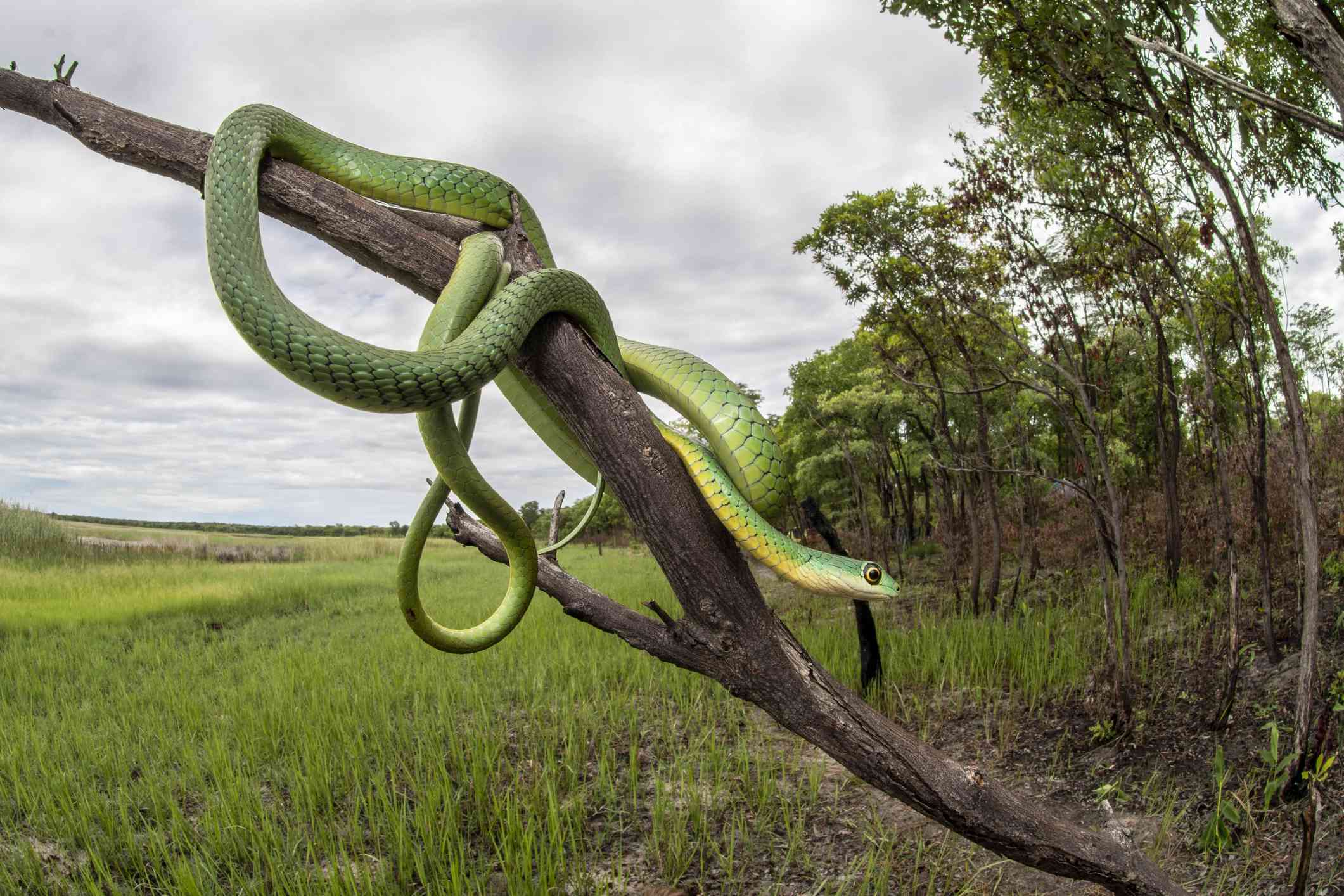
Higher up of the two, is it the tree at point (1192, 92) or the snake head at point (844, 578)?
the tree at point (1192, 92)

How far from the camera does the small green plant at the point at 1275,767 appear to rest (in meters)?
→ 5.01

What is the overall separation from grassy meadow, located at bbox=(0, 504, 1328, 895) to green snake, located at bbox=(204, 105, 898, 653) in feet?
7.74

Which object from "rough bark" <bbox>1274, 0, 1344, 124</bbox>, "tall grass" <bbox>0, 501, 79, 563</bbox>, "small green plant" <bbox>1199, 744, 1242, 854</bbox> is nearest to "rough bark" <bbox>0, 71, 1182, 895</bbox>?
"small green plant" <bbox>1199, 744, 1242, 854</bbox>

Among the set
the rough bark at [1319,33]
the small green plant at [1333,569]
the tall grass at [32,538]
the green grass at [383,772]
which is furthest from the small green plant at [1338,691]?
the tall grass at [32,538]

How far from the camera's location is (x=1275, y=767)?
5.20m

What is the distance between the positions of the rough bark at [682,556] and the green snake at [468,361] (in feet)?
0.29

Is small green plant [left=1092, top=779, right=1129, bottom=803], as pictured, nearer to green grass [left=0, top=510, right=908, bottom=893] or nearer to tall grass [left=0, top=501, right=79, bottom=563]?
green grass [left=0, top=510, right=908, bottom=893]

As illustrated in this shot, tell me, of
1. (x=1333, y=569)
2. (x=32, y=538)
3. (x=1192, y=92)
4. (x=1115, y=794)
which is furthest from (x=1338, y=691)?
(x=32, y=538)

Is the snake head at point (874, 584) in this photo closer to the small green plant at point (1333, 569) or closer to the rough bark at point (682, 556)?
the rough bark at point (682, 556)

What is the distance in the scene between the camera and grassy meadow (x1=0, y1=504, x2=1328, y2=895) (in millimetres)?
4355

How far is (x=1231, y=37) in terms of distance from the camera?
7199 millimetres

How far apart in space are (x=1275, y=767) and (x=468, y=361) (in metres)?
6.06

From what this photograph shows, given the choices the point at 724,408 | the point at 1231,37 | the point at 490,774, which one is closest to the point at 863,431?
the point at 1231,37

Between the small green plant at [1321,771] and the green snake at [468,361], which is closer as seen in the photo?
the green snake at [468,361]
